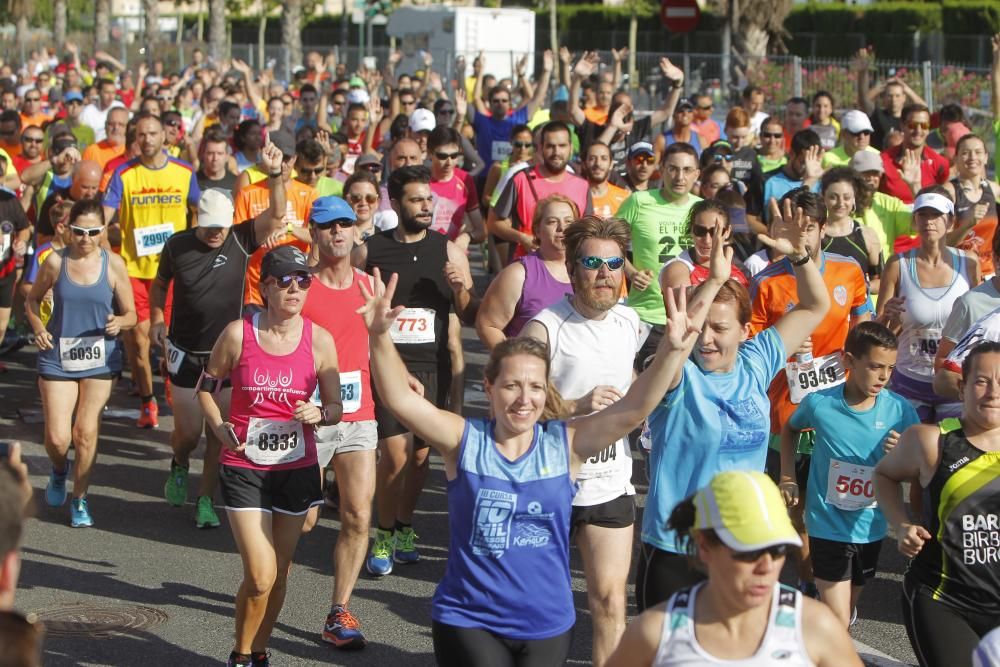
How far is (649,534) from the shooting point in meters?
5.47

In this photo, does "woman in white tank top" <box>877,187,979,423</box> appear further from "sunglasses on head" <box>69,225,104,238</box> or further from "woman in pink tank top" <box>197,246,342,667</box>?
"sunglasses on head" <box>69,225,104,238</box>

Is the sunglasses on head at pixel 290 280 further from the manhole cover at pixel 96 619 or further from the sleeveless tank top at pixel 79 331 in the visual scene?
the sleeveless tank top at pixel 79 331

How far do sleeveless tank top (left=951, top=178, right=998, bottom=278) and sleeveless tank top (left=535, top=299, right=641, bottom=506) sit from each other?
4.13 metres

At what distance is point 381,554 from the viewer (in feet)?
25.8

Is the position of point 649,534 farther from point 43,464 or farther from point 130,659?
point 43,464

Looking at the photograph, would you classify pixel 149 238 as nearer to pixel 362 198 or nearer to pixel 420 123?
pixel 362 198

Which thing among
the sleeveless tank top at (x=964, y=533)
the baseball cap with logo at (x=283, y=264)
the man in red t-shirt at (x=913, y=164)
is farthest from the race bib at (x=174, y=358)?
the man in red t-shirt at (x=913, y=164)

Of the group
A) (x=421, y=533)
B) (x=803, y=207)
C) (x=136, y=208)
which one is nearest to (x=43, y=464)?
(x=136, y=208)

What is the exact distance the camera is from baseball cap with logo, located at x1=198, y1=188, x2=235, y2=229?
876 cm

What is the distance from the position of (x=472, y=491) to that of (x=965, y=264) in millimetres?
Answer: 4213

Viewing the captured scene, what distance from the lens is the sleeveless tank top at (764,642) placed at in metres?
3.67

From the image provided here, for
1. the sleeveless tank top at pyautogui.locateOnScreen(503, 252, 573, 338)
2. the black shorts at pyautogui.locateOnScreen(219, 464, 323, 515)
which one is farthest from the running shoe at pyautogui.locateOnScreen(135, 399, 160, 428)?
the black shorts at pyautogui.locateOnScreen(219, 464, 323, 515)

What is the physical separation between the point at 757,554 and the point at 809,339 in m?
3.95

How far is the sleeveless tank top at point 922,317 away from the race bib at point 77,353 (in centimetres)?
442
